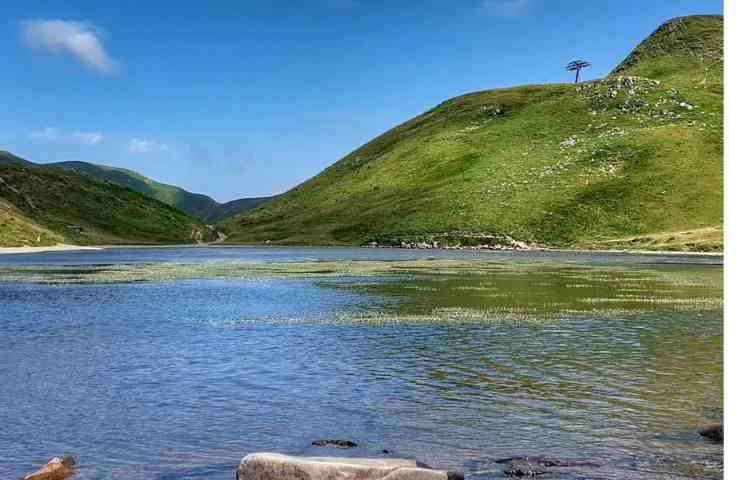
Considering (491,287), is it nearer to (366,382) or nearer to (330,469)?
(366,382)

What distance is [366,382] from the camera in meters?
25.8

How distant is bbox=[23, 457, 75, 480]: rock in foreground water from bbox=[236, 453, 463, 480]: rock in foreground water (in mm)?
4450

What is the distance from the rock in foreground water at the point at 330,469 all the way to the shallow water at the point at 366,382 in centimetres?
191

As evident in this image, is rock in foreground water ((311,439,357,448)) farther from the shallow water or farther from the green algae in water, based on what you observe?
the green algae in water

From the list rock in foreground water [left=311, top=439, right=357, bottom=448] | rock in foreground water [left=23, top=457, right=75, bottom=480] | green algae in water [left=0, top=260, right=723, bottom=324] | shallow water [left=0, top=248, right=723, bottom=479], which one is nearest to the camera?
rock in foreground water [left=23, top=457, right=75, bottom=480]

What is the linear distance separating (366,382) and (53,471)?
42.0 ft

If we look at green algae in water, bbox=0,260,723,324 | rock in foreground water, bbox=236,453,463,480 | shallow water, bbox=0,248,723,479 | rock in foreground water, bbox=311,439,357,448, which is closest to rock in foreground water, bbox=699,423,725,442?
shallow water, bbox=0,248,723,479

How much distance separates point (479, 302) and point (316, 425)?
117 ft

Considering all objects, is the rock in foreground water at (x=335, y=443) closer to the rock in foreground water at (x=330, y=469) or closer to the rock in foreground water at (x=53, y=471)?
the rock in foreground water at (x=330, y=469)

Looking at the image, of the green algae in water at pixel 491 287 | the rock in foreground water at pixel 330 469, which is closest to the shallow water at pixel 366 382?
the green algae in water at pixel 491 287

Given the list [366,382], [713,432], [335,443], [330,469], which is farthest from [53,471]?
[713,432]

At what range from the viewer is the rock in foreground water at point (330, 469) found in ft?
43.0

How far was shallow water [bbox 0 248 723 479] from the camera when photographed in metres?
17.5
